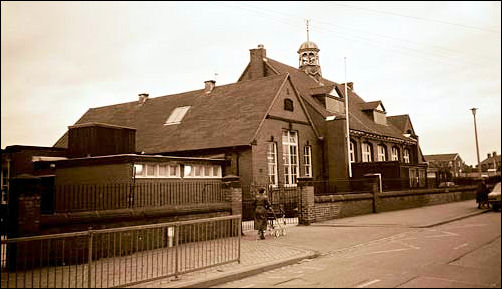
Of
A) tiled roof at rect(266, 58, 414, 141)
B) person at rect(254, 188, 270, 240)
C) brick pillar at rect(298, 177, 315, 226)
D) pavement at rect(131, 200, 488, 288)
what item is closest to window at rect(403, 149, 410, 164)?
tiled roof at rect(266, 58, 414, 141)

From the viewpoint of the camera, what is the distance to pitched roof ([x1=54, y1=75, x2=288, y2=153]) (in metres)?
25.6

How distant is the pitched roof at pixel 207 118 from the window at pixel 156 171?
5.19 metres

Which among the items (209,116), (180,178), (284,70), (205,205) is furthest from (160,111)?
(205,205)

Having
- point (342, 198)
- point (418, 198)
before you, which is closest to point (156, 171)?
point (342, 198)

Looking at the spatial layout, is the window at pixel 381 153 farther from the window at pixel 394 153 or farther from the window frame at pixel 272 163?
the window frame at pixel 272 163

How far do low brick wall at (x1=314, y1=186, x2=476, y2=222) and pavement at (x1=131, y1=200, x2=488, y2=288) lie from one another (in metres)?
0.61

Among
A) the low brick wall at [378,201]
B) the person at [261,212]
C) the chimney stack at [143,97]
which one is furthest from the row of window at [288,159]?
the chimney stack at [143,97]

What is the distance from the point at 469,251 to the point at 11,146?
2408 centimetres

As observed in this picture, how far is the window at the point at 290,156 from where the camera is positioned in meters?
28.5

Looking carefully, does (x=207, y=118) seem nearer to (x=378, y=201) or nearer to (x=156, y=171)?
(x=156, y=171)

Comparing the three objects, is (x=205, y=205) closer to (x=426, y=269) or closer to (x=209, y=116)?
(x=426, y=269)

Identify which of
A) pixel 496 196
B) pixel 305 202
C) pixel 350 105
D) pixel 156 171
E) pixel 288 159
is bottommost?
pixel 305 202

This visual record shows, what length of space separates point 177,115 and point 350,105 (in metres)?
17.3

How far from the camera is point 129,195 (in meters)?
14.6
